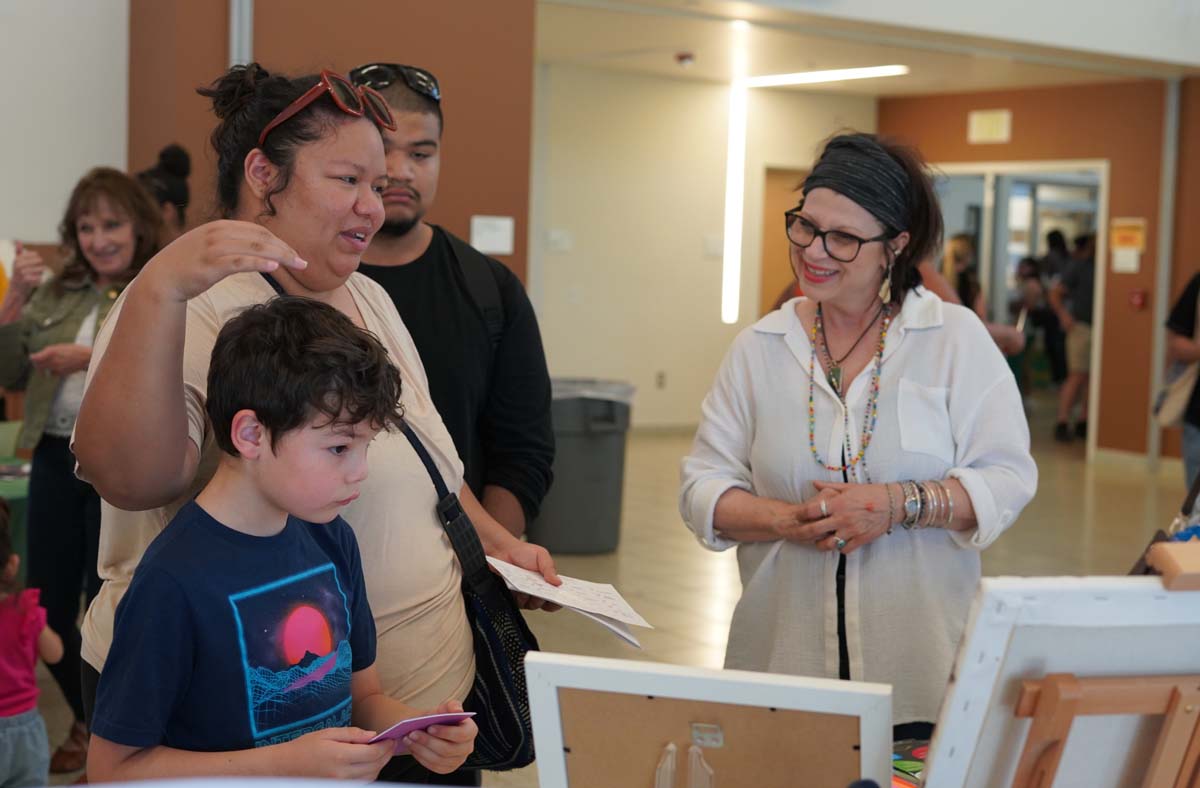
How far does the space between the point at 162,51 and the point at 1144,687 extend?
5358 millimetres

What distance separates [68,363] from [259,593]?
2.59 m

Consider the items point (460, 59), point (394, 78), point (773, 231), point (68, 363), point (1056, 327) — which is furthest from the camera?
point (1056, 327)

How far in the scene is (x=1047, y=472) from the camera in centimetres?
1085

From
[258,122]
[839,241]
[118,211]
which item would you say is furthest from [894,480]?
[118,211]

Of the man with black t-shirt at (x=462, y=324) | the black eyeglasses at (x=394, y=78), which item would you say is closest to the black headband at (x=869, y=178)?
the man with black t-shirt at (x=462, y=324)

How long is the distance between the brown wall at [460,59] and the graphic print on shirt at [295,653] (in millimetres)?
4466

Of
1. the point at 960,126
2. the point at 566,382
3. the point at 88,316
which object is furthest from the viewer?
the point at 960,126

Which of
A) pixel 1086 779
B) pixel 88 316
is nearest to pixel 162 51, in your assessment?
pixel 88 316

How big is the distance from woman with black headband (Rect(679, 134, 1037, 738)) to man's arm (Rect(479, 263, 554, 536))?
32 centimetres

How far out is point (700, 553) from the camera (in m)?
7.29

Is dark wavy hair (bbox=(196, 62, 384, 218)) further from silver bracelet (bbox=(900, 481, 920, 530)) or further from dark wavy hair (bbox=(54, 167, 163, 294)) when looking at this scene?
dark wavy hair (bbox=(54, 167, 163, 294))

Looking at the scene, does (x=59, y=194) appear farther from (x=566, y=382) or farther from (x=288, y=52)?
(x=566, y=382)

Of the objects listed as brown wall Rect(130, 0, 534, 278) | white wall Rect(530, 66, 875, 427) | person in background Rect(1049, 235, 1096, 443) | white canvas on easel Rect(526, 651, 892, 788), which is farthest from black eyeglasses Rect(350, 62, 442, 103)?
person in background Rect(1049, 235, 1096, 443)

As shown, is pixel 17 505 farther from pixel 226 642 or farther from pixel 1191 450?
pixel 1191 450
